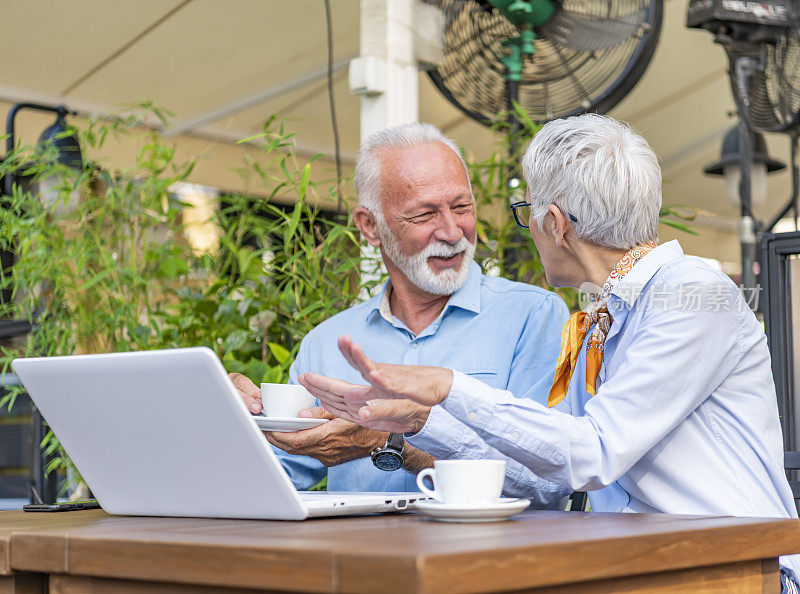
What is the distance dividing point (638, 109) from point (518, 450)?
4.20 m

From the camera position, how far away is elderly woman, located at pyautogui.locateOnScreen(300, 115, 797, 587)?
48.6 inches

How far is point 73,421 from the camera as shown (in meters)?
1.23

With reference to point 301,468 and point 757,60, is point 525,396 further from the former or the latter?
point 757,60

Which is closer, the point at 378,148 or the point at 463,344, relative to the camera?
the point at 463,344

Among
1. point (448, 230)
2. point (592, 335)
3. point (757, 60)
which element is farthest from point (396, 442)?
point (757, 60)

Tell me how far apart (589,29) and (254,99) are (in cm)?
212

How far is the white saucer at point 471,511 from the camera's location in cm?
107

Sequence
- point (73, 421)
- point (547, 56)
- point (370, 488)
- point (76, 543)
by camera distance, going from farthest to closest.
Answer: point (547, 56) < point (370, 488) < point (73, 421) < point (76, 543)

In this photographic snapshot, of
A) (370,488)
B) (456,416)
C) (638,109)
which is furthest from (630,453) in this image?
(638,109)

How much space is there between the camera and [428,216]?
198cm

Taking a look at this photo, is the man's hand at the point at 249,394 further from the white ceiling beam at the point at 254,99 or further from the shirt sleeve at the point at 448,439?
the white ceiling beam at the point at 254,99

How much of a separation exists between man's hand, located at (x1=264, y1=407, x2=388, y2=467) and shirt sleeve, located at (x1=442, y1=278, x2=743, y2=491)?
290 millimetres

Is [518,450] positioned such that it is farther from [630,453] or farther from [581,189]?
[581,189]

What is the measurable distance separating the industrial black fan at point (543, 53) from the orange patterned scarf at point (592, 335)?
3.97ft
